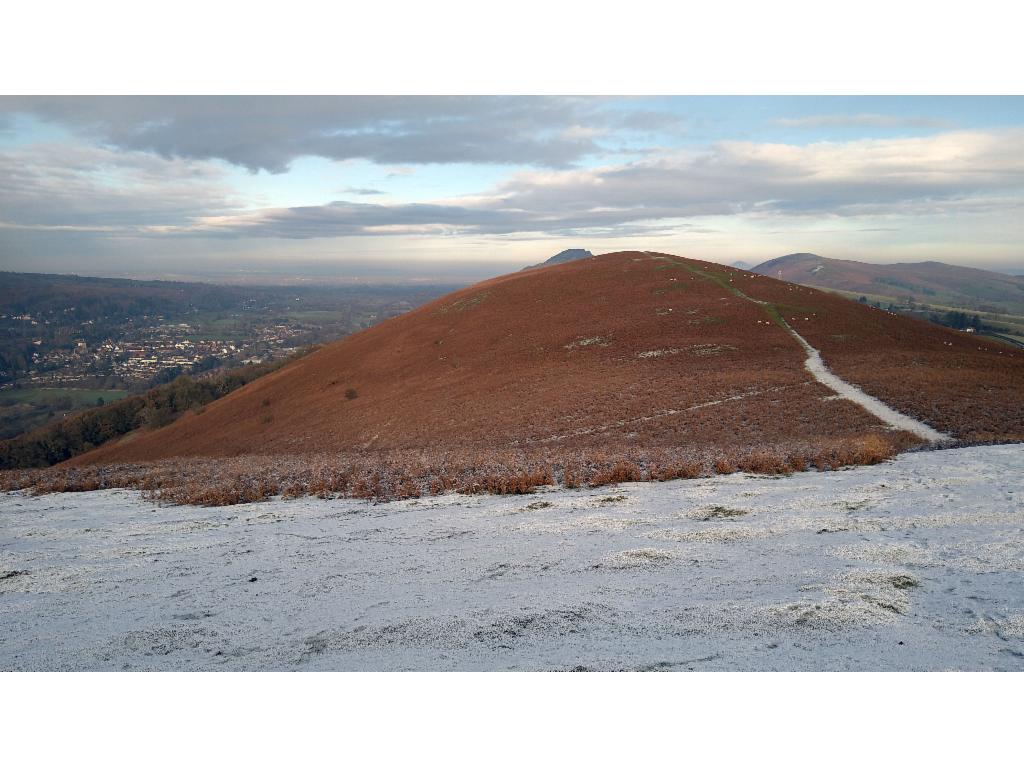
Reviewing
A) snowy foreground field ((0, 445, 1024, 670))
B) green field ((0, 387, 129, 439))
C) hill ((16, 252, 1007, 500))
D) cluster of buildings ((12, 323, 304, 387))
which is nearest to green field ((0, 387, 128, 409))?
green field ((0, 387, 129, 439))

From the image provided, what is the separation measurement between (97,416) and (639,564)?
192 feet

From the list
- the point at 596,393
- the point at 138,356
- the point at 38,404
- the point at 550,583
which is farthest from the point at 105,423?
the point at 550,583

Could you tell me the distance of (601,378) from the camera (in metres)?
27.5

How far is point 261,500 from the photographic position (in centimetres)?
1173

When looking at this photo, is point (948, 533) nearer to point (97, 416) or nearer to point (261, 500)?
point (261, 500)

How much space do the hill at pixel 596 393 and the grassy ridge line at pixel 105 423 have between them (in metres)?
8.63

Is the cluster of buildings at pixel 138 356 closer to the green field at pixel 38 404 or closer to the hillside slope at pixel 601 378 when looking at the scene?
the green field at pixel 38 404

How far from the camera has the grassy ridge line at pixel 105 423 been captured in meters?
43.0

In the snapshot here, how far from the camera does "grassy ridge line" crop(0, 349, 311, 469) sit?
43.0 metres

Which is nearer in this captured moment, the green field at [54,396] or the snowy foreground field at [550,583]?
the snowy foreground field at [550,583]

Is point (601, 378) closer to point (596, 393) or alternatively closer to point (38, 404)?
point (596, 393)

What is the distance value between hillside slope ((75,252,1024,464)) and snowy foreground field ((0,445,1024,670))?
22.8 ft

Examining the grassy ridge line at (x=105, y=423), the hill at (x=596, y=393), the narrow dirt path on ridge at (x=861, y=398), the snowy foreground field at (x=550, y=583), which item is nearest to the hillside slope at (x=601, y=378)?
the hill at (x=596, y=393)

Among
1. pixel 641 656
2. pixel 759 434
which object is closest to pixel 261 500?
pixel 641 656
